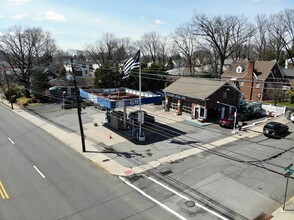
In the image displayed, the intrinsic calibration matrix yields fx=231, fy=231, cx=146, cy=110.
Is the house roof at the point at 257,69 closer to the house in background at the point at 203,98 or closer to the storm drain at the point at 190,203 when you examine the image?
the house in background at the point at 203,98

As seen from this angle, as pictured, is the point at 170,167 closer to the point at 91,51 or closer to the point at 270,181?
the point at 270,181

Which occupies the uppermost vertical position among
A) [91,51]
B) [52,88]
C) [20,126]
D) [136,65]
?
[91,51]

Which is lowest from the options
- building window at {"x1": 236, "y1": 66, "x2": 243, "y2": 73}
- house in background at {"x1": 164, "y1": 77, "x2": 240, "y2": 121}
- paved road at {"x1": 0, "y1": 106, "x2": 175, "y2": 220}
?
paved road at {"x1": 0, "y1": 106, "x2": 175, "y2": 220}

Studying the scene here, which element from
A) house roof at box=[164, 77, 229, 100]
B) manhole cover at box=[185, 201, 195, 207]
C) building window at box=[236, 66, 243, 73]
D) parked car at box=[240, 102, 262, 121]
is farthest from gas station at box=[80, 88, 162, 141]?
building window at box=[236, 66, 243, 73]

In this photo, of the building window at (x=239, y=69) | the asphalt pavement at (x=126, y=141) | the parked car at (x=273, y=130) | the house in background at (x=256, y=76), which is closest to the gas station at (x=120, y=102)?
the asphalt pavement at (x=126, y=141)

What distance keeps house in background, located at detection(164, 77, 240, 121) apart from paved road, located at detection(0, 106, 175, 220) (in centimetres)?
1899

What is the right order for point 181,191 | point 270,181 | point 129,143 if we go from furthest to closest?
point 129,143 < point 270,181 < point 181,191

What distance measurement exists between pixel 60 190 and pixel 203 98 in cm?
2271

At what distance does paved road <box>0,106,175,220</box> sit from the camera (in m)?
12.9

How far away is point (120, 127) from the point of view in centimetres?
2880

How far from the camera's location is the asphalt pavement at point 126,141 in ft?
63.1

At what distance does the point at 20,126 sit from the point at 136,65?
68.3 feet

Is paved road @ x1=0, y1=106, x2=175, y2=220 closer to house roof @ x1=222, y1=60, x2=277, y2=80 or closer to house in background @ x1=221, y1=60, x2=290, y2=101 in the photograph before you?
house in background @ x1=221, y1=60, x2=290, y2=101

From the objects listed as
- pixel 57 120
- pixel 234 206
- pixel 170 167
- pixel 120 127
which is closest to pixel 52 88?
pixel 57 120
